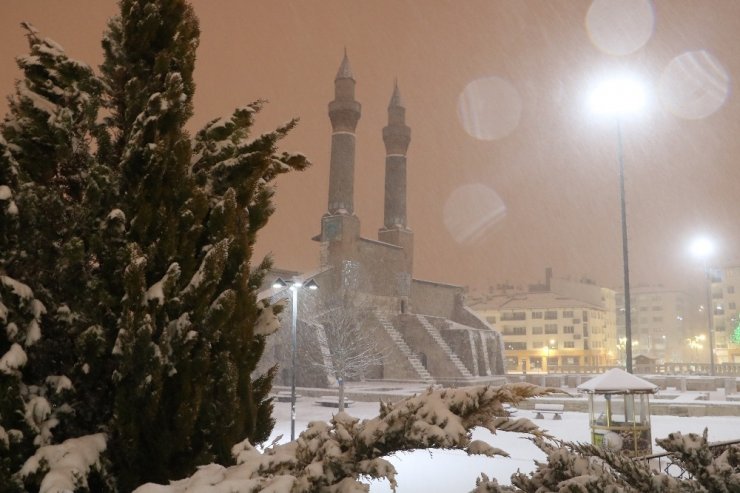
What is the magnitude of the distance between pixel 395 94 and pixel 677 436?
5811 cm

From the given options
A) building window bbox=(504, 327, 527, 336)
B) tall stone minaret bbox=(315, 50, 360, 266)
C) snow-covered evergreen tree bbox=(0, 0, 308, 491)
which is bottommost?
snow-covered evergreen tree bbox=(0, 0, 308, 491)

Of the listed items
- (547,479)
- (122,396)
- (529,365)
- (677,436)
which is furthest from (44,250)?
(529,365)

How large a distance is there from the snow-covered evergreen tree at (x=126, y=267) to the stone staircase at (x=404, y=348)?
38.2 metres

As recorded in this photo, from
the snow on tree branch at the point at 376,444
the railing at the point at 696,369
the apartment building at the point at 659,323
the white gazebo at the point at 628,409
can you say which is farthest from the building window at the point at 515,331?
the snow on tree branch at the point at 376,444

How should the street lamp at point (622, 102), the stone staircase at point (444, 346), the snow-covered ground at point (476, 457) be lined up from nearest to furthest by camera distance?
the snow-covered ground at point (476, 457), the street lamp at point (622, 102), the stone staircase at point (444, 346)

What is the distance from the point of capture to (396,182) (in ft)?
188

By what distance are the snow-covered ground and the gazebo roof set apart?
117 cm

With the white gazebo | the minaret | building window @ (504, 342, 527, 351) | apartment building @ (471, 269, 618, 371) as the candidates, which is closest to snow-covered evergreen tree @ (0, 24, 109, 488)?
the white gazebo

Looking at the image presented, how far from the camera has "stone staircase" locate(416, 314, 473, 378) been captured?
44875mm

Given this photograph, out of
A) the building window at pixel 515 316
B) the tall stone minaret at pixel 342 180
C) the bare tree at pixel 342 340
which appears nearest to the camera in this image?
the bare tree at pixel 342 340

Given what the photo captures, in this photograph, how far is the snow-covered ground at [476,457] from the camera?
1173 cm

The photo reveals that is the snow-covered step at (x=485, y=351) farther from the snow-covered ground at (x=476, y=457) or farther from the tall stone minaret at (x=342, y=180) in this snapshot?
the snow-covered ground at (x=476, y=457)

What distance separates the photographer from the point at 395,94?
60.1 m

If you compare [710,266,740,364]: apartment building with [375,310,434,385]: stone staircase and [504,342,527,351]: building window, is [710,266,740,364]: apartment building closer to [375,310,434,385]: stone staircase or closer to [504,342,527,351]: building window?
[504,342,527,351]: building window
